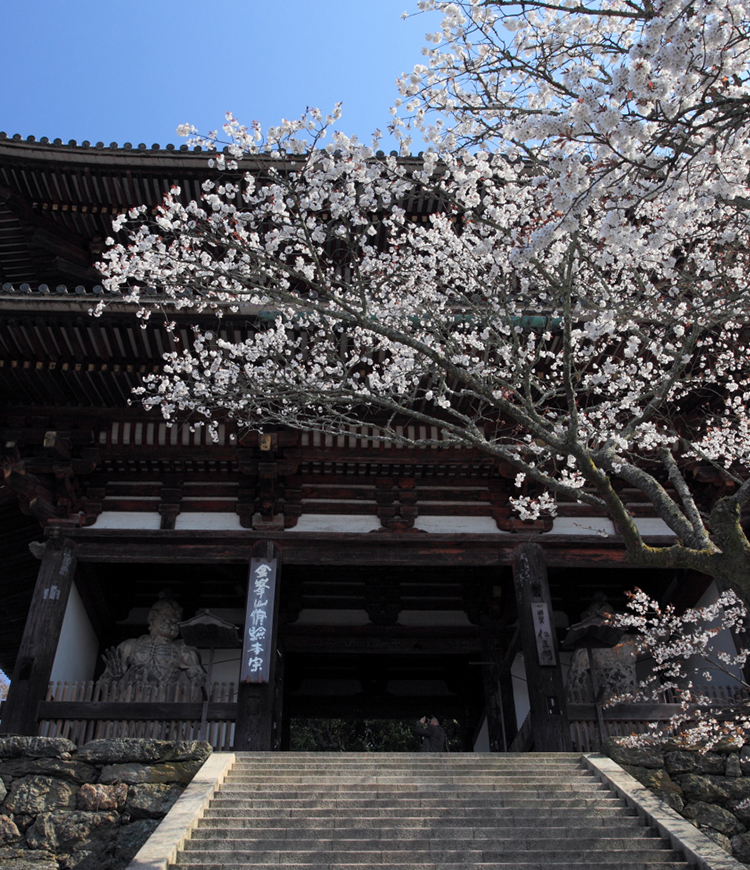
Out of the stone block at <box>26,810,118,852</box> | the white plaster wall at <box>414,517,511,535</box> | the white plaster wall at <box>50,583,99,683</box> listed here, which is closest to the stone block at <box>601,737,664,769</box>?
the white plaster wall at <box>414,517,511,535</box>

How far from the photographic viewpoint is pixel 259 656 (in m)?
9.00

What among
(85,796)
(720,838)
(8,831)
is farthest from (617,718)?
(8,831)

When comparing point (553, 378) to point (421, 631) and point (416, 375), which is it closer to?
point (416, 375)

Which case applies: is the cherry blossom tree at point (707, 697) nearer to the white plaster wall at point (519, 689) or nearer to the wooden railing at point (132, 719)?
the white plaster wall at point (519, 689)

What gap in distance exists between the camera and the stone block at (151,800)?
6949 millimetres

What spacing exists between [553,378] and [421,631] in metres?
4.88

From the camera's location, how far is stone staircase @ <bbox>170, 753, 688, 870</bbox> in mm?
5723

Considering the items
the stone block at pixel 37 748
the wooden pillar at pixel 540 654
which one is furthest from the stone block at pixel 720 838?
the stone block at pixel 37 748

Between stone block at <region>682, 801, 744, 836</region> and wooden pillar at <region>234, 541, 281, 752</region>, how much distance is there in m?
4.31

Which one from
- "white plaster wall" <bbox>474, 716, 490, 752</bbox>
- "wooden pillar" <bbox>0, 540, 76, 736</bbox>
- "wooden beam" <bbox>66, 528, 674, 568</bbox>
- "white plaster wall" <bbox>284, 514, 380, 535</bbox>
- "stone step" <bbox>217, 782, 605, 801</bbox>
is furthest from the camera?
"white plaster wall" <bbox>474, 716, 490, 752</bbox>

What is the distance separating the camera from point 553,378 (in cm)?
976

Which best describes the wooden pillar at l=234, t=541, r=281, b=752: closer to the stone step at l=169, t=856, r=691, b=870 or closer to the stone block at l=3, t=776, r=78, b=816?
the stone block at l=3, t=776, r=78, b=816

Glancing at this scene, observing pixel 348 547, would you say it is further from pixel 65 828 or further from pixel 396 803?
pixel 65 828

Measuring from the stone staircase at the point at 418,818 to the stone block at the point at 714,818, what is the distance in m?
0.95
